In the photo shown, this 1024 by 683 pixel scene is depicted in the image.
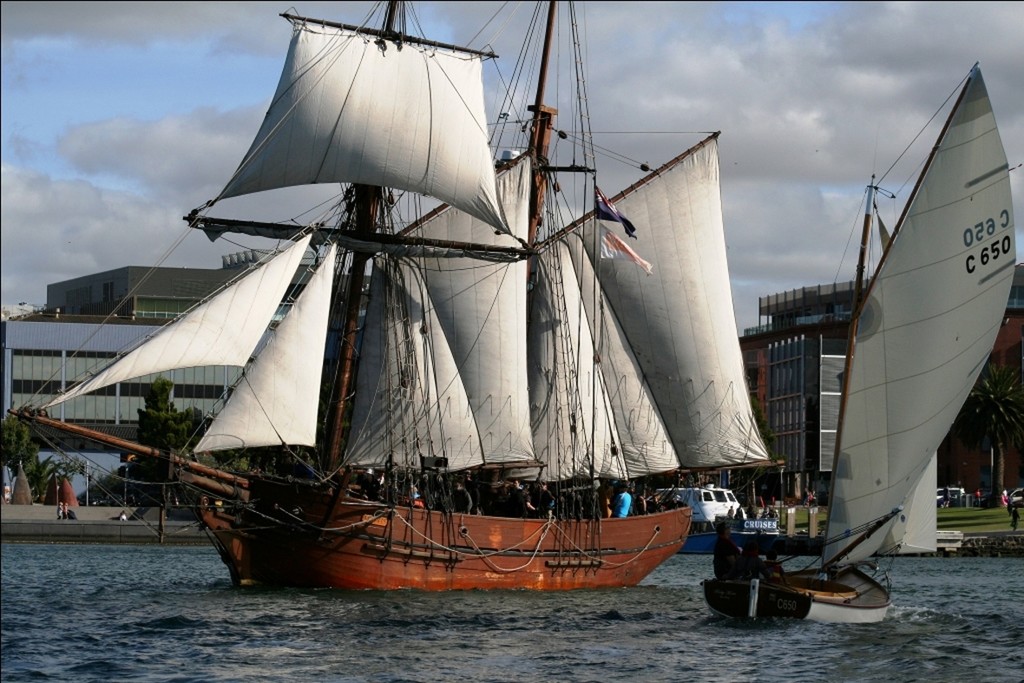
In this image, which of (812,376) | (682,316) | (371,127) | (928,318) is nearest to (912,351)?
(928,318)

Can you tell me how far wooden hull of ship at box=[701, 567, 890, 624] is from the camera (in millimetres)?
39906

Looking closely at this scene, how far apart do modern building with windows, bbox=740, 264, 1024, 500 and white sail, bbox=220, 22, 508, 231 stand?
59.8m

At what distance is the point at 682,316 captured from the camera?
201ft

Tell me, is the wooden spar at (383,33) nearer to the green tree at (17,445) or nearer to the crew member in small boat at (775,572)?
the crew member in small boat at (775,572)

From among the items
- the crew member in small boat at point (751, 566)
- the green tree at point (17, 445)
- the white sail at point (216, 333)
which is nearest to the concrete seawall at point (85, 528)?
the green tree at point (17, 445)

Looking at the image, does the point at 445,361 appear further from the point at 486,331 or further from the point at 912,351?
the point at 912,351

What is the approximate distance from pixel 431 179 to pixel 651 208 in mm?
10835

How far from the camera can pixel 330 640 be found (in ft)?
121

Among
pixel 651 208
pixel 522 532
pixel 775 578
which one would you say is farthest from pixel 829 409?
pixel 775 578

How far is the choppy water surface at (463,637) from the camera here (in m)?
32.1

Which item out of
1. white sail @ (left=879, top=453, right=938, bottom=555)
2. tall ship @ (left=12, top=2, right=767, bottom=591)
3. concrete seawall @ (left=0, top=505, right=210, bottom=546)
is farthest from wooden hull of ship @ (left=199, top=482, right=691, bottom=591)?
concrete seawall @ (left=0, top=505, right=210, bottom=546)

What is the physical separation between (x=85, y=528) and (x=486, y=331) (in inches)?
1625

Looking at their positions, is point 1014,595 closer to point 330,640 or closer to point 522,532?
point 522,532

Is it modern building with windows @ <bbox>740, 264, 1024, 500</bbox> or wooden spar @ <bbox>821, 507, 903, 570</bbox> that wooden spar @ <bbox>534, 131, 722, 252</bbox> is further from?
modern building with windows @ <bbox>740, 264, 1024, 500</bbox>
